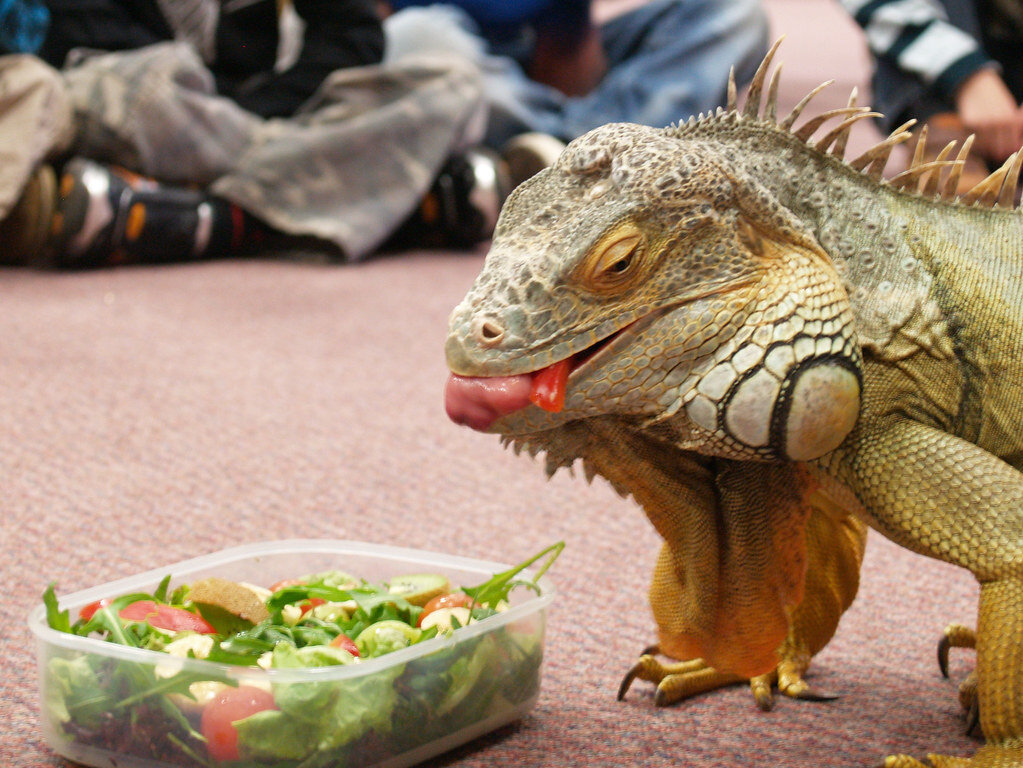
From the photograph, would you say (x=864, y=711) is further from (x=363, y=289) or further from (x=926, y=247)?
(x=363, y=289)

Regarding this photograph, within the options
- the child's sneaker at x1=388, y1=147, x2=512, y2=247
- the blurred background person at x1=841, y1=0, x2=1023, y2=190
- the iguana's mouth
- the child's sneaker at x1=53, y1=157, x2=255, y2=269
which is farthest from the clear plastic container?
the child's sneaker at x1=388, y1=147, x2=512, y2=247

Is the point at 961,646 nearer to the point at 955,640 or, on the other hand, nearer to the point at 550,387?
the point at 955,640

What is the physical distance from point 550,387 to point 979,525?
0.44 metres

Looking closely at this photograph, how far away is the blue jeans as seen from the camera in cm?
507

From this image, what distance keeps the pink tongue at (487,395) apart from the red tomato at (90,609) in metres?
0.52

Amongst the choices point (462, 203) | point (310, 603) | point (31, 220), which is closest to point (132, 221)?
point (31, 220)

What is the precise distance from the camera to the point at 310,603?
1.46 metres

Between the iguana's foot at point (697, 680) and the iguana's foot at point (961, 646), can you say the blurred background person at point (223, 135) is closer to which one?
the iguana's foot at point (697, 680)

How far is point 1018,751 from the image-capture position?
1164mm

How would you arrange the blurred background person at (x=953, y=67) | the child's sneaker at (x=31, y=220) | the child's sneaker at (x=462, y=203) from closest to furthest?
1. the blurred background person at (x=953, y=67)
2. the child's sneaker at (x=31, y=220)
3. the child's sneaker at (x=462, y=203)

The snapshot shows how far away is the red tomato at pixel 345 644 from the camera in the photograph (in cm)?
132

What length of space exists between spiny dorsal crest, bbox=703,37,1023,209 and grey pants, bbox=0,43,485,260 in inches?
127

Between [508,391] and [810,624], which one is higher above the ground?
[508,391]

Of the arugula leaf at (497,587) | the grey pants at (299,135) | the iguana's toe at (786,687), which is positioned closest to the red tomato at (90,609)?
the arugula leaf at (497,587)
